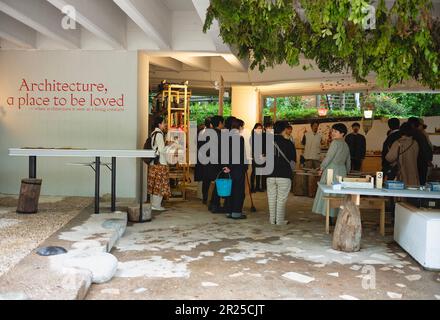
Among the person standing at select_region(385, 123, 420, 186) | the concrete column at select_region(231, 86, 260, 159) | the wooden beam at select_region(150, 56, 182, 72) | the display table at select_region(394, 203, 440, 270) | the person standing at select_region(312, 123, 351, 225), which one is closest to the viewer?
the display table at select_region(394, 203, 440, 270)

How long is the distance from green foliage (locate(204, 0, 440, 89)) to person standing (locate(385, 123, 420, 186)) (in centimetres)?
188

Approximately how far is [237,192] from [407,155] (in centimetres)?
278

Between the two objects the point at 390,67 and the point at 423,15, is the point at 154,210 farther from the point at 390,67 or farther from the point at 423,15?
the point at 423,15

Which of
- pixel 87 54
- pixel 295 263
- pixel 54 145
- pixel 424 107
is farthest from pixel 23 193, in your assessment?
pixel 424 107

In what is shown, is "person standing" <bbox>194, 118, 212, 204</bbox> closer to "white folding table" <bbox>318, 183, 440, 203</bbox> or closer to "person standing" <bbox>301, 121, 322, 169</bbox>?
"white folding table" <bbox>318, 183, 440, 203</bbox>

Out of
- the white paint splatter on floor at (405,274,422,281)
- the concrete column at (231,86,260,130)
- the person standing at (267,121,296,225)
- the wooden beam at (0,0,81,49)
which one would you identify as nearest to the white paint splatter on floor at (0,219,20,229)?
the wooden beam at (0,0,81,49)

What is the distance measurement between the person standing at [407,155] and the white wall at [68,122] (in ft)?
14.8

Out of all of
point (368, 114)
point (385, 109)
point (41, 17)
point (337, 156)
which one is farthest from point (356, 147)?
point (385, 109)

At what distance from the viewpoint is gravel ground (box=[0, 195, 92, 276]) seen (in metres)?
5.08

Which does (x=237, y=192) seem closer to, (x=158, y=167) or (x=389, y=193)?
(x=158, y=167)

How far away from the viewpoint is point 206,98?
2703 centimetres

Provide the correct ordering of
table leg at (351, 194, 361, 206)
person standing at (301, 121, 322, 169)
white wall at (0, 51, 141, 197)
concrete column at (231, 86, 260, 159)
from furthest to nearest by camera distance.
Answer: concrete column at (231, 86, 260, 159) < person standing at (301, 121, 322, 169) < white wall at (0, 51, 141, 197) < table leg at (351, 194, 361, 206)

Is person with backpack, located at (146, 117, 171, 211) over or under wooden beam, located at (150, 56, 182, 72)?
under

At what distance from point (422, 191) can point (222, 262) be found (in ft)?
8.76
